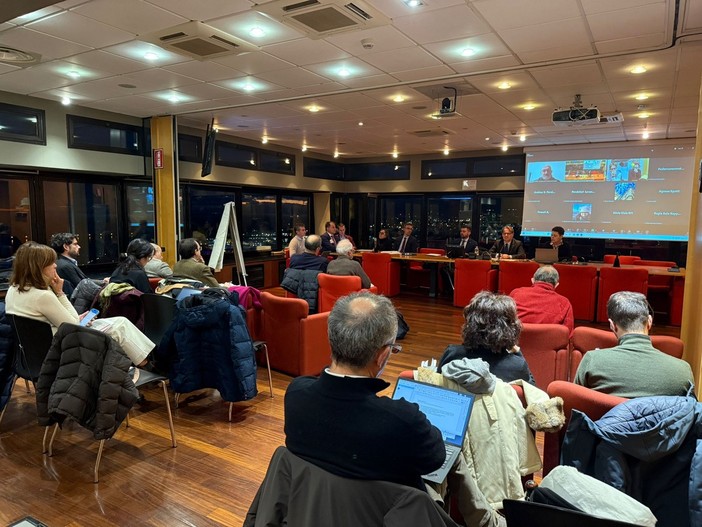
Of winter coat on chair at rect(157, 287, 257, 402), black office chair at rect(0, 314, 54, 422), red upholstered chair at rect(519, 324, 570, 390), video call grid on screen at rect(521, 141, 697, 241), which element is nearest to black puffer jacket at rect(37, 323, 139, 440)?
black office chair at rect(0, 314, 54, 422)

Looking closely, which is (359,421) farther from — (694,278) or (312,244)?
(312,244)

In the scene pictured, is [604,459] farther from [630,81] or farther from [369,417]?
[630,81]

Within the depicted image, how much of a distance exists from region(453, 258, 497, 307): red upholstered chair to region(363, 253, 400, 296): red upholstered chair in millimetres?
1434

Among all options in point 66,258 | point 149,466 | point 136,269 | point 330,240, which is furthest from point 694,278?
point 330,240

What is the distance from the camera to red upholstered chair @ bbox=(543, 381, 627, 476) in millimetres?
2020

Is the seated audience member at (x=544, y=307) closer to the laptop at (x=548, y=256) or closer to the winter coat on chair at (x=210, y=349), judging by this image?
the winter coat on chair at (x=210, y=349)

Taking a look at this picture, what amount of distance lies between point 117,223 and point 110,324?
4996mm

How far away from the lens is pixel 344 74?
5.29 meters

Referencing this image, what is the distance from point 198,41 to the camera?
13.9ft

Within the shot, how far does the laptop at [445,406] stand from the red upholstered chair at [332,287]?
3.67 m

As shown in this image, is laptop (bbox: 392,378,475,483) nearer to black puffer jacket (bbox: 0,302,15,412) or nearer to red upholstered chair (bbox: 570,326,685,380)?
red upholstered chair (bbox: 570,326,685,380)

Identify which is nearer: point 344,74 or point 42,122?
point 344,74

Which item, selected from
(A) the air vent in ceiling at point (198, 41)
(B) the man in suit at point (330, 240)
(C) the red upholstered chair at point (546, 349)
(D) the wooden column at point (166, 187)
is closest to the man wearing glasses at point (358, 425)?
(C) the red upholstered chair at point (546, 349)

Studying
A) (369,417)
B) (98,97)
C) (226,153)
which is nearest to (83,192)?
(98,97)
